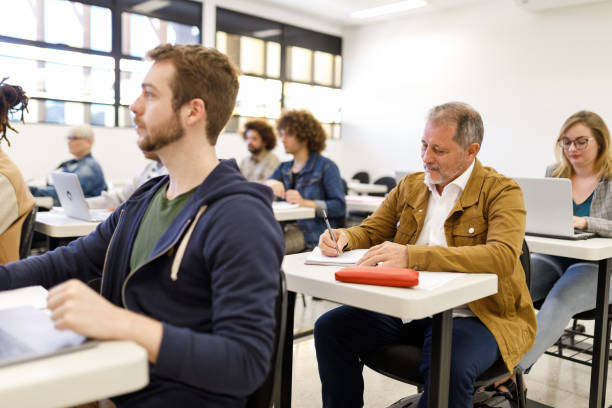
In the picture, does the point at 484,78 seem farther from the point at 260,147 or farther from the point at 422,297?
the point at 422,297

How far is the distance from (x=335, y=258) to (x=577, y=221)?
3.82 feet

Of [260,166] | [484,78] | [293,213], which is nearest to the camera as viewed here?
[293,213]

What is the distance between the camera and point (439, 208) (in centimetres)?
177

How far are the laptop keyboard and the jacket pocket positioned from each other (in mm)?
1234

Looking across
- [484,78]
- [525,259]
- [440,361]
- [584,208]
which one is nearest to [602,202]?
[584,208]

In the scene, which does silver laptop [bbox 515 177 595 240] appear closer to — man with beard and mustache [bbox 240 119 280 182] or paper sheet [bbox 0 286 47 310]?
paper sheet [bbox 0 286 47 310]

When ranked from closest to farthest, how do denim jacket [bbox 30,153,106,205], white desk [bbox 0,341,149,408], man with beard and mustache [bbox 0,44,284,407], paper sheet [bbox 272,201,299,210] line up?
white desk [bbox 0,341,149,408]
man with beard and mustache [bbox 0,44,284,407]
paper sheet [bbox 272,201,299,210]
denim jacket [bbox 30,153,106,205]

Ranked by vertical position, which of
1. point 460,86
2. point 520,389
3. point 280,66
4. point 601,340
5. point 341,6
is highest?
point 341,6

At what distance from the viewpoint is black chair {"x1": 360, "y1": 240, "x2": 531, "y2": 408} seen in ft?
4.86

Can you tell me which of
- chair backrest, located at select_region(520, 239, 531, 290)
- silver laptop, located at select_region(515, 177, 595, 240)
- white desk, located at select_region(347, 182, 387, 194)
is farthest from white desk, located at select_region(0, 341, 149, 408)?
white desk, located at select_region(347, 182, 387, 194)

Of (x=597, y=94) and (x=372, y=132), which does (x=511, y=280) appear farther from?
(x=372, y=132)

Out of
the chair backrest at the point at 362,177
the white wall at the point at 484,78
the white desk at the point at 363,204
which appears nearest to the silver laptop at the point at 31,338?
the white desk at the point at 363,204

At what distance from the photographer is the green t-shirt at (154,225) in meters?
1.10

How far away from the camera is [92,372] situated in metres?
0.67
